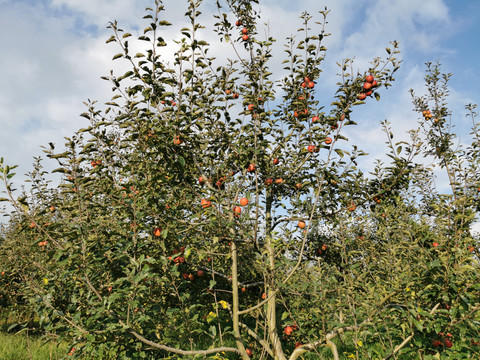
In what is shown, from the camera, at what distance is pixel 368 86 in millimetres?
3650

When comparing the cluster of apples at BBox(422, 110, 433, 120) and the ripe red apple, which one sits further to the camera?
the cluster of apples at BBox(422, 110, 433, 120)

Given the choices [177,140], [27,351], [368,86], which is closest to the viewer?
[177,140]

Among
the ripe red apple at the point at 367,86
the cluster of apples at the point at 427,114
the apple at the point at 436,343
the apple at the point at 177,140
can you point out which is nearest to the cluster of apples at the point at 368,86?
the ripe red apple at the point at 367,86

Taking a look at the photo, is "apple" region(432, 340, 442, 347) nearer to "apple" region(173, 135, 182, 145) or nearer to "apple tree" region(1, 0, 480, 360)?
"apple tree" region(1, 0, 480, 360)

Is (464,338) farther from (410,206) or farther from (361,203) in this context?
(410,206)

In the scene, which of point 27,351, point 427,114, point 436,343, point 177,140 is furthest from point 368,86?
point 27,351

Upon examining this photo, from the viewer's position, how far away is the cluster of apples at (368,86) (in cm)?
365

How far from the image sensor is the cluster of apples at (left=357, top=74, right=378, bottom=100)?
3650 mm

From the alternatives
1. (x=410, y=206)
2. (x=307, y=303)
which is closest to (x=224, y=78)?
(x=307, y=303)

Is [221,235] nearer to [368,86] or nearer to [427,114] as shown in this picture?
[368,86]

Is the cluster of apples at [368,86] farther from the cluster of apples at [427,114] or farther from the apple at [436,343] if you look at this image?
the cluster of apples at [427,114]

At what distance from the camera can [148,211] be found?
10.5 ft

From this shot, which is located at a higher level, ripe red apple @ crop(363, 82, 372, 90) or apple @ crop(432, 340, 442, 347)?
ripe red apple @ crop(363, 82, 372, 90)

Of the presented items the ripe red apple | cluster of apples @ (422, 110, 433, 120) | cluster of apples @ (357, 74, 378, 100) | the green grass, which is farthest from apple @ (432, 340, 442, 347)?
cluster of apples @ (422, 110, 433, 120)
